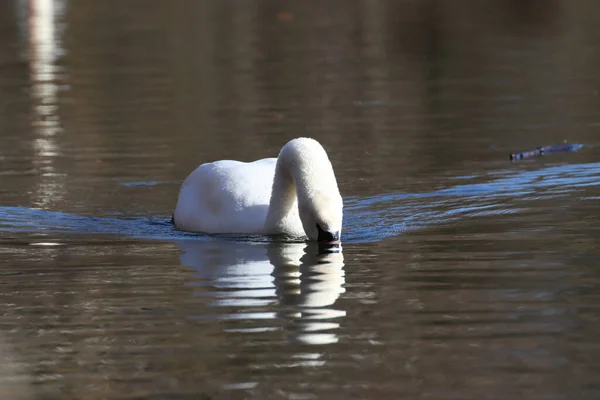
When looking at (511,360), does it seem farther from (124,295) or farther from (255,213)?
(255,213)

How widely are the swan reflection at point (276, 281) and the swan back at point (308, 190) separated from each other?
0.18 m

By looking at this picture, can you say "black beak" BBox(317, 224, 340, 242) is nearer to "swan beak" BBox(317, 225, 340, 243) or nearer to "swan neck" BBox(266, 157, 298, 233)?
"swan beak" BBox(317, 225, 340, 243)

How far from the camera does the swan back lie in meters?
9.27

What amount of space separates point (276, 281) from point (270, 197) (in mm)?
1780

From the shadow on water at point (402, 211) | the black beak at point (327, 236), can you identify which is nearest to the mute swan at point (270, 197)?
the black beak at point (327, 236)

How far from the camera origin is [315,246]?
9.35m

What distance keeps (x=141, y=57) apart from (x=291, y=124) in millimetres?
10781

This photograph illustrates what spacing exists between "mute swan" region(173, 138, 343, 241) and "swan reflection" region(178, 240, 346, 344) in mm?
193

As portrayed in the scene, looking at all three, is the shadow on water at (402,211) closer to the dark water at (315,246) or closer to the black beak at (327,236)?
the dark water at (315,246)

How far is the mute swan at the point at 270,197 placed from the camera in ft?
30.6

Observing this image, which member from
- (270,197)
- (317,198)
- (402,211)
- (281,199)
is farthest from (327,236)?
(402,211)

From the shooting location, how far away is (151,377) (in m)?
6.10

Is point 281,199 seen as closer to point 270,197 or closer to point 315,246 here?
point 270,197

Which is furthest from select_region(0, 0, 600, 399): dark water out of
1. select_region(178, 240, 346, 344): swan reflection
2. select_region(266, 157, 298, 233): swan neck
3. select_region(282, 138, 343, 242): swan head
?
select_region(266, 157, 298, 233): swan neck
